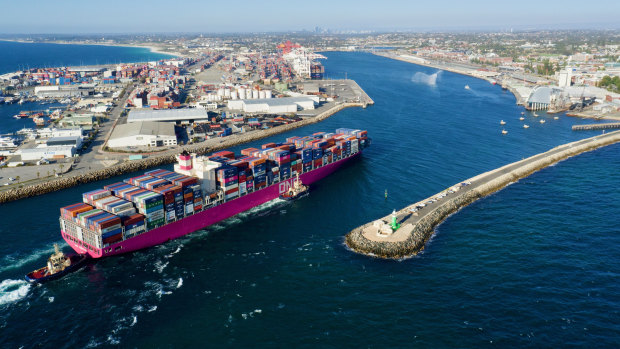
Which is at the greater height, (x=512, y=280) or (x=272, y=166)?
(x=272, y=166)

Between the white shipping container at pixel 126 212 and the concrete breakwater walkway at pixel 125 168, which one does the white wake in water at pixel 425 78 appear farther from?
the white shipping container at pixel 126 212

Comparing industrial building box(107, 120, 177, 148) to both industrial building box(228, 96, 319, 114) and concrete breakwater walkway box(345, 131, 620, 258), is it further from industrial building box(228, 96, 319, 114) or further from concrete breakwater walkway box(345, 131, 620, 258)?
concrete breakwater walkway box(345, 131, 620, 258)

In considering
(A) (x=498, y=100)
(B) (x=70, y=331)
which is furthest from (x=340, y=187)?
(A) (x=498, y=100)

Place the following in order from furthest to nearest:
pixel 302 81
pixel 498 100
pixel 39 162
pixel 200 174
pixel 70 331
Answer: pixel 302 81 → pixel 498 100 → pixel 39 162 → pixel 200 174 → pixel 70 331

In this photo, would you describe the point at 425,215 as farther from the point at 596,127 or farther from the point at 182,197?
the point at 596,127

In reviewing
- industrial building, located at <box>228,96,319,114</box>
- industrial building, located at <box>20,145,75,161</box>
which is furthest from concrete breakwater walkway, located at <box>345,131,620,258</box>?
industrial building, located at <box>228,96,319,114</box>

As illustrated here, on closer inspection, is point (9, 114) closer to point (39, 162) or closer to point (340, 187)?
point (39, 162)
